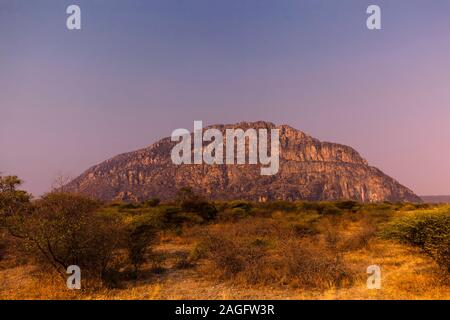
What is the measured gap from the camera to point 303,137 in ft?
480

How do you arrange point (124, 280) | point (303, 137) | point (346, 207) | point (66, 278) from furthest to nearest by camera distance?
point (303, 137), point (346, 207), point (124, 280), point (66, 278)

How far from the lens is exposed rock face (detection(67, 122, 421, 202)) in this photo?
307ft

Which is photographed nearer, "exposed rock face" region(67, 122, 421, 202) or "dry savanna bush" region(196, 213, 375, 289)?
"dry savanna bush" region(196, 213, 375, 289)

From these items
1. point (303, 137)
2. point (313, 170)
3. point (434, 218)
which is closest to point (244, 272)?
point (434, 218)

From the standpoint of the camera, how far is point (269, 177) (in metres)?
102

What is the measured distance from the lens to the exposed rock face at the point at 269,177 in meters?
93.7

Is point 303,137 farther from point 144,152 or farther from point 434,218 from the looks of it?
point 434,218

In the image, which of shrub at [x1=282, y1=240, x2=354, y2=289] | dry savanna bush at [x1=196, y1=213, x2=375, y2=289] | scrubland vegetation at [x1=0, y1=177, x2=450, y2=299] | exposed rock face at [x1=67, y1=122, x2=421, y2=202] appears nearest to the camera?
scrubland vegetation at [x1=0, y1=177, x2=450, y2=299]

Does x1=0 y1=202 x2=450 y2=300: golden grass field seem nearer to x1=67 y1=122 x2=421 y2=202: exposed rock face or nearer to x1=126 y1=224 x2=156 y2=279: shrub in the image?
x1=126 y1=224 x2=156 y2=279: shrub

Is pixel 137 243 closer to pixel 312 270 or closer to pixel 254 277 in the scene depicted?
pixel 254 277

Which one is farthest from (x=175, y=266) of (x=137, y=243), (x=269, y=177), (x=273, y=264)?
(x=269, y=177)

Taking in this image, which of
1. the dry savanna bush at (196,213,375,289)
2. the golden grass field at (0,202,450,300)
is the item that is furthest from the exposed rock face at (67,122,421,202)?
the dry savanna bush at (196,213,375,289)

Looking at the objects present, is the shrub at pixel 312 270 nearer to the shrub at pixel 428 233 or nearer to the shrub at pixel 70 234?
the shrub at pixel 428 233
